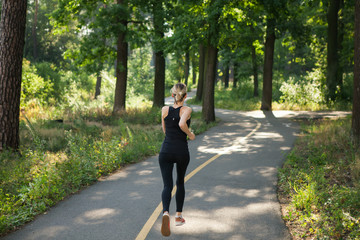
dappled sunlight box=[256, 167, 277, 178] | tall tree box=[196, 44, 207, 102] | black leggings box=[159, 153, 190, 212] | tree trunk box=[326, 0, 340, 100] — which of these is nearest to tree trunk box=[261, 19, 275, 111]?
tree trunk box=[326, 0, 340, 100]

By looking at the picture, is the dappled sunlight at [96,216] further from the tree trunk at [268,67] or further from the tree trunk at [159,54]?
the tree trunk at [268,67]

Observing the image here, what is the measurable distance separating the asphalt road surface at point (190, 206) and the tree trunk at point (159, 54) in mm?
10910

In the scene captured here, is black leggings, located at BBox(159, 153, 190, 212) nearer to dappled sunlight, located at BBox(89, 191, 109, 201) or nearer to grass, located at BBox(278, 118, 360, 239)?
grass, located at BBox(278, 118, 360, 239)

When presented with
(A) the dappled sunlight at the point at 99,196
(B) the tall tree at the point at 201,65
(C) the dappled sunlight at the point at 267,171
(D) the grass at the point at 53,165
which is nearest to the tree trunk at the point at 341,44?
(B) the tall tree at the point at 201,65

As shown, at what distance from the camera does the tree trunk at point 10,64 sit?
9.64 meters

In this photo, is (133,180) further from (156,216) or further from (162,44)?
(162,44)

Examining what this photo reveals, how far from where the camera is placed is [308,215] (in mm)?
5961

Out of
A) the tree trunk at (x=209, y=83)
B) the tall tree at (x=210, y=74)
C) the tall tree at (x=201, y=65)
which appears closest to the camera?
the tall tree at (x=210, y=74)

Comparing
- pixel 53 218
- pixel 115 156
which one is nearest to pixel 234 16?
pixel 115 156

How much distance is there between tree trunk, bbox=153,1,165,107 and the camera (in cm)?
1958

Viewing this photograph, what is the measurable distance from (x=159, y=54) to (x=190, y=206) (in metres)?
17.4

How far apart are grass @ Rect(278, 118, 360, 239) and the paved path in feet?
1.09

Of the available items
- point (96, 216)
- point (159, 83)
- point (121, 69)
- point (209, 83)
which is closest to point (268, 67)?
point (209, 83)

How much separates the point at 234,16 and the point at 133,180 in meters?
12.7
